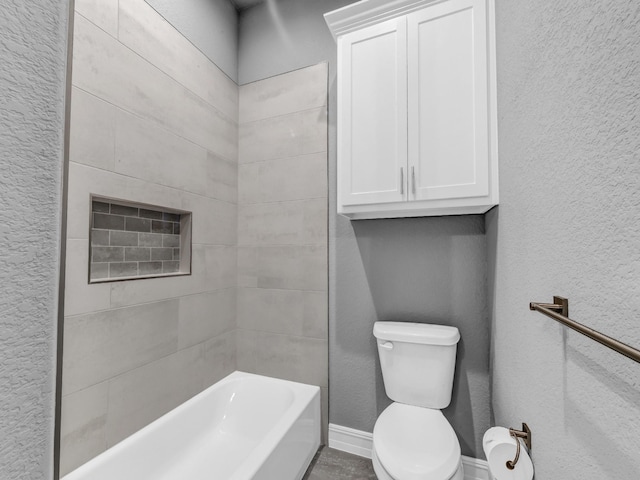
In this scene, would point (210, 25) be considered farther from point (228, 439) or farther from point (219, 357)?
point (228, 439)

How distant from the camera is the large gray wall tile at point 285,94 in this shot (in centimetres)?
200

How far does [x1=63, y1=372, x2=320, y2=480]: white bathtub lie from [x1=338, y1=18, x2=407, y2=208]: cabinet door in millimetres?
1188

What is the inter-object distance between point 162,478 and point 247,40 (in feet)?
8.85

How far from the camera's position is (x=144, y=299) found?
4.97 feet

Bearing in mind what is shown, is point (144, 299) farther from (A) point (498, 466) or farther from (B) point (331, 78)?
(B) point (331, 78)

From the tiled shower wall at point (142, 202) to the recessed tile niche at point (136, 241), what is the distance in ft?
0.20

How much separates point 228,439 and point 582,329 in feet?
6.07

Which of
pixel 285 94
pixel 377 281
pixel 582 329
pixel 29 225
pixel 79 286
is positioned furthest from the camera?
pixel 285 94

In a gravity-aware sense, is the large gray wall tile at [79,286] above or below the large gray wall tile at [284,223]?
below

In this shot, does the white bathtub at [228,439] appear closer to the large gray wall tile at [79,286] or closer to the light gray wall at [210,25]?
the large gray wall tile at [79,286]

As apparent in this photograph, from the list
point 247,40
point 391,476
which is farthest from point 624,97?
point 247,40

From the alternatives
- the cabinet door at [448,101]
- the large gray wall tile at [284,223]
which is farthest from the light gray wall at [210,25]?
the cabinet door at [448,101]

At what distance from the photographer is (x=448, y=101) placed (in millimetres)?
1412

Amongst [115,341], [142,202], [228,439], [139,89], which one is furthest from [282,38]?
[228,439]
